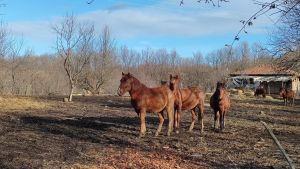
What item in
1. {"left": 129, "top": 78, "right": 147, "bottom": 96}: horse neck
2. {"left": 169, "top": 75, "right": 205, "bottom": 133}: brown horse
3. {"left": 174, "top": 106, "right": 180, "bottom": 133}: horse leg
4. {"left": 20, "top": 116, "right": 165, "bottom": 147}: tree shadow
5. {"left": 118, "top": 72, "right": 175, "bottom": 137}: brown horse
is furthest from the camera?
{"left": 169, "top": 75, "right": 205, "bottom": 133}: brown horse

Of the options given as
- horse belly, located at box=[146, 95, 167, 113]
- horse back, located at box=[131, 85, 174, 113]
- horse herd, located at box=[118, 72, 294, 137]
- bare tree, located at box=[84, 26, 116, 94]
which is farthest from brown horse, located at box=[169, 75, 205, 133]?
bare tree, located at box=[84, 26, 116, 94]

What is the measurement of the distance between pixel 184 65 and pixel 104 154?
88242mm

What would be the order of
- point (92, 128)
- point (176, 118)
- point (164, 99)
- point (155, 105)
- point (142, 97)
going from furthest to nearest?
point (92, 128) → point (176, 118) → point (164, 99) → point (155, 105) → point (142, 97)

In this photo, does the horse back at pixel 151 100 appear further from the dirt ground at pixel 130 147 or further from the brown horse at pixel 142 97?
the dirt ground at pixel 130 147

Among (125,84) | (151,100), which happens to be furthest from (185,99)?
(125,84)

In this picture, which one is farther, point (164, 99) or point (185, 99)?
point (185, 99)

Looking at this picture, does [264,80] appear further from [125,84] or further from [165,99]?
[125,84]

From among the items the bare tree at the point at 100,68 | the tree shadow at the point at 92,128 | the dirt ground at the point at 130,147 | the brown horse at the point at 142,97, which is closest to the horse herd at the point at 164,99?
the brown horse at the point at 142,97

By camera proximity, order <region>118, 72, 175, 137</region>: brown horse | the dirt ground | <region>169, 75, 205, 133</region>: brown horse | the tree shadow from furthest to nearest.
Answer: <region>169, 75, 205, 133</region>: brown horse, <region>118, 72, 175, 137</region>: brown horse, the tree shadow, the dirt ground

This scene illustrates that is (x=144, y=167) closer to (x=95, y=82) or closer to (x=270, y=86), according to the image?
(x=95, y=82)

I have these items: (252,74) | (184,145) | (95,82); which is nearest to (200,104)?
(184,145)

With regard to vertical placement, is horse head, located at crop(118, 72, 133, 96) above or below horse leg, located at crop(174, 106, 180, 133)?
above

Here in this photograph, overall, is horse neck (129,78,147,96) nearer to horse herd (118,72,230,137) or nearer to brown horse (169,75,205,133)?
horse herd (118,72,230,137)

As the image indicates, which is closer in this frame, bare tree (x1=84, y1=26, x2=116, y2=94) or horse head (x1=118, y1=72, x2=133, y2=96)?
horse head (x1=118, y1=72, x2=133, y2=96)
